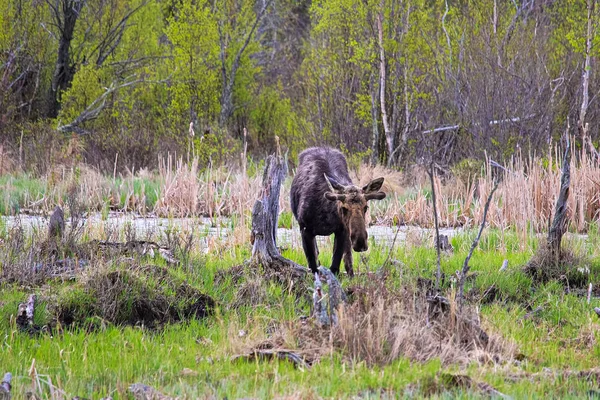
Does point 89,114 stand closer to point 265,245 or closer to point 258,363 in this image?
point 265,245

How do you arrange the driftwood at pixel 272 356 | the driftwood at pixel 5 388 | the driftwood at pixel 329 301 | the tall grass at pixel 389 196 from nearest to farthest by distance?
1. the driftwood at pixel 5 388
2. the driftwood at pixel 272 356
3. the driftwood at pixel 329 301
4. the tall grass at pixel 389 196

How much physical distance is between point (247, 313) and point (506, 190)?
5377mm

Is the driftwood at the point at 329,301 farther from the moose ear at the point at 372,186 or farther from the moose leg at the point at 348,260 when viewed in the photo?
the moose leg at the point at 348,260

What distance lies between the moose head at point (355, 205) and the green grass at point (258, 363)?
0.47 metres

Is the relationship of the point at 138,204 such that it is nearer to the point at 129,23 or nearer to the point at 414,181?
the point at 414,181

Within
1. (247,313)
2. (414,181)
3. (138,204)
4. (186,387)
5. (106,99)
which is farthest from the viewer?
(106,99)

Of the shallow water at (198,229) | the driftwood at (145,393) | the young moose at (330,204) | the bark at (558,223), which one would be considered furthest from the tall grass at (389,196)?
the driftwood at (145,393)

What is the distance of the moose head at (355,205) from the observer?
253 inches

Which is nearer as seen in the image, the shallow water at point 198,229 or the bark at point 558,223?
the bark at point 558,223

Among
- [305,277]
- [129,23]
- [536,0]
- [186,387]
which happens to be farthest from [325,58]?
[186,387]

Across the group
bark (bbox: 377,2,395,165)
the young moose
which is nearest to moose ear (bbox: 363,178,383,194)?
the young moose

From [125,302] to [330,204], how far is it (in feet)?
7.21

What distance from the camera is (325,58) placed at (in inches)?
805

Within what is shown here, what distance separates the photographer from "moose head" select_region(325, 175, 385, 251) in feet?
21.1
